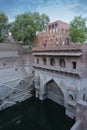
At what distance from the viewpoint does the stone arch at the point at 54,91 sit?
1898 cm

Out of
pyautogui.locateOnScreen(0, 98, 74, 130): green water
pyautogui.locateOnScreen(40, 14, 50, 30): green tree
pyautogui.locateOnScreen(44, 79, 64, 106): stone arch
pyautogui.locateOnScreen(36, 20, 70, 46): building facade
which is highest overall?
pyautogui.locateOnScreen(40, 14, 50, 30): green tree

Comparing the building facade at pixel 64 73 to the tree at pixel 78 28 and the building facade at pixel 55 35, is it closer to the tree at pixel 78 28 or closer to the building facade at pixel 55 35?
the tree at pixel 78 28

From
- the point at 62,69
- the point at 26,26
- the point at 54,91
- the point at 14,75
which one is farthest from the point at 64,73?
the point at 26,26

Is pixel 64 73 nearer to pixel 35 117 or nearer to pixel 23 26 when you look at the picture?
pixel 35 117

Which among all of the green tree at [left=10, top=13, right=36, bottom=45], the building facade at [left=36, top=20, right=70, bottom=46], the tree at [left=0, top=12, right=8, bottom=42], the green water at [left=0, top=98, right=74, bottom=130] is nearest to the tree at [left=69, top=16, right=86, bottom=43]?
the building facade at [left=36, top=20, right=70, bottom=46]

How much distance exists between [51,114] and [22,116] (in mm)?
3731

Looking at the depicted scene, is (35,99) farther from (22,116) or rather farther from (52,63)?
(52,63)

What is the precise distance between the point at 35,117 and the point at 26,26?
17.1m

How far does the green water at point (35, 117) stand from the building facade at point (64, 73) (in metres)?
1.23

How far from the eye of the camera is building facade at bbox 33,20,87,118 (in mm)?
14750

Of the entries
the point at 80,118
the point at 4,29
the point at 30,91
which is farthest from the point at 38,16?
the point at 80,118

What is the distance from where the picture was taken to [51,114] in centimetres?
1666

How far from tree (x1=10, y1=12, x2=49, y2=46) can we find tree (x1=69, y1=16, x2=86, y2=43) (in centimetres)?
812

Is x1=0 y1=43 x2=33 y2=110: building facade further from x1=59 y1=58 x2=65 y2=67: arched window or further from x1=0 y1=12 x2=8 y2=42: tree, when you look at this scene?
x1=59 y1=58 x2=65 y2=67: arched window
